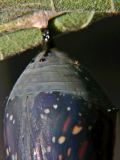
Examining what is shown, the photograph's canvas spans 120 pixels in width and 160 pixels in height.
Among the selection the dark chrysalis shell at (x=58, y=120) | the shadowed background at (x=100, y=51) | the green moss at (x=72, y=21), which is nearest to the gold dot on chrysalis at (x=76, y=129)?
the dark chrysalis shell at (x=58, y=120)

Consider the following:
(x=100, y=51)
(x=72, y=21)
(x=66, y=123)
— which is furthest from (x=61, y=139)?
(x=100, y=51)

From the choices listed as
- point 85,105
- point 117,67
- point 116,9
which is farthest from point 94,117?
point 117,67

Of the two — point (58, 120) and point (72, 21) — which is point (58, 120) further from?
point (72, 21)

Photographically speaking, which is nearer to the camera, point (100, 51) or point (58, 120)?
point (58, 120)

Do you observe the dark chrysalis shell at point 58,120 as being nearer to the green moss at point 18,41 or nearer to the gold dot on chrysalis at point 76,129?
the gold dot on chrysalis at point 76,129

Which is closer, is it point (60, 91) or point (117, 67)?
point (60, 91)

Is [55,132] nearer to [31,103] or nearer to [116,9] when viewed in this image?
[31,103]

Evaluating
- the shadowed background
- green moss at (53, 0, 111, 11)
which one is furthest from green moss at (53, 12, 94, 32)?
the shadowed background

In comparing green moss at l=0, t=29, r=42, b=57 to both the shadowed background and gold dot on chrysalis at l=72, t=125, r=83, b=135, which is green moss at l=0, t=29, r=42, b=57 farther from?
gold dot on chrysalis at l=72, t=125, r=83, b=135
